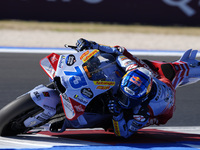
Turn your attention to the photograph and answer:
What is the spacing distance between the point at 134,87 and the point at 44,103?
2.82 ft

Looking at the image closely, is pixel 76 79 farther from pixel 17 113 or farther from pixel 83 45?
pixel 17 113

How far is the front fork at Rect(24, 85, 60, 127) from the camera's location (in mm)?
3580

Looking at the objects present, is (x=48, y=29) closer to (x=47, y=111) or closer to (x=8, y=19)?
(x=8, y=19)

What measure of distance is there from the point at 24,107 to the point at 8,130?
0.34 metres

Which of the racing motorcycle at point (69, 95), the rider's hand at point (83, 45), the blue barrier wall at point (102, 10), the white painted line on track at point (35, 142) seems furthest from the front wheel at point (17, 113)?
the blue barrier wall at point (102, 10)

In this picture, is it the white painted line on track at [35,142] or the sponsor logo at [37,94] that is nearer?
the white painted line on track at [35,142]

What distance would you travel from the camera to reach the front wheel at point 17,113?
11.6 feet

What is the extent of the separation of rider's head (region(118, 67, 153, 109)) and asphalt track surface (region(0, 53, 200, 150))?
0.44 m

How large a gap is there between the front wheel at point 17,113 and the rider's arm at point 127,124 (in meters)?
0.79

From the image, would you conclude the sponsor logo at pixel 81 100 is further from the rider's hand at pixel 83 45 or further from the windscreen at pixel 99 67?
the rider's hand at pixel 83 45

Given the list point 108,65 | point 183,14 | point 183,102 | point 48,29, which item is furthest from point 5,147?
point 183,14

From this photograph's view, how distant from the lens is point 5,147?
133 inches

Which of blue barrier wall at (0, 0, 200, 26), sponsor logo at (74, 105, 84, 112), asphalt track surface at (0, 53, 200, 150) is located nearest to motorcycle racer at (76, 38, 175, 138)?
asphalt track surface at (0, 53, 200, 150)

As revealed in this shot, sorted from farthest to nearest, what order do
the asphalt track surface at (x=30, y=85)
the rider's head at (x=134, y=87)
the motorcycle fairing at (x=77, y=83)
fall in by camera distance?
the asphalt track surface at (x=30, y=85) < the rider's head at (x=134, y=87) < the motorcycle fairing at (x=77, y=83)
